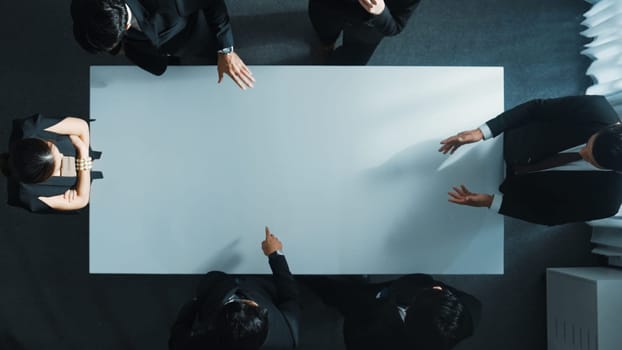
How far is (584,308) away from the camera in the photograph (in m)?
1.74

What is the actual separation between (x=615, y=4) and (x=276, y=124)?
4.87 feet

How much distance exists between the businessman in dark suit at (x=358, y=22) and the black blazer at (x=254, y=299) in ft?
2.67

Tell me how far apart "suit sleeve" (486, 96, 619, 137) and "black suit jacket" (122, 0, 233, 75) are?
3.11 ft

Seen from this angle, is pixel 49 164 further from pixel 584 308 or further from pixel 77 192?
pixel 584 308

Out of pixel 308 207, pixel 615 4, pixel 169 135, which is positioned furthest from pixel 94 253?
pixel 615 4

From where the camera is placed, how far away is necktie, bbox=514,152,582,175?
4.51 feet

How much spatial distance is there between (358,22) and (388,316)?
97 centimetres

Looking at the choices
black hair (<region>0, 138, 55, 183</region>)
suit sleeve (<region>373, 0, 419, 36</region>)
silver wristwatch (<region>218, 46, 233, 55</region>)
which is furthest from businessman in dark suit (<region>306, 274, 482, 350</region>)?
black hair (<region>0, 138, 55, 183</region>)

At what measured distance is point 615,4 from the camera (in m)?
1.75

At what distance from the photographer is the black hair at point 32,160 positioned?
121 cm

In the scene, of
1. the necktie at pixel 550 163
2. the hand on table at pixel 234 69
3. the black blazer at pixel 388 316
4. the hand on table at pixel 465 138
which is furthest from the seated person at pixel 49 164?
the necktie at pixel 550 163

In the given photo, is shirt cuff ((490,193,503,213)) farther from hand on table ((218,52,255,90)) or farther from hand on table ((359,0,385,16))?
hand on table ((218,52,255,90))

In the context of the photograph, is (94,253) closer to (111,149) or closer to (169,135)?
(111,149)

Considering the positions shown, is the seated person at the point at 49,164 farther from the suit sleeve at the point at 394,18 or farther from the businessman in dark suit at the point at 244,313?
the suit sleeve at the point at 394,18
